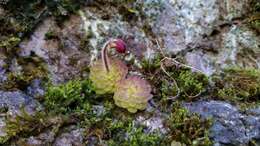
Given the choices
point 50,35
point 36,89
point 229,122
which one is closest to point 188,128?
point 229,122

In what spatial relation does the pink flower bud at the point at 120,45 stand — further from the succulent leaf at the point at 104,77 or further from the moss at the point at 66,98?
the moss at the point at 66,98

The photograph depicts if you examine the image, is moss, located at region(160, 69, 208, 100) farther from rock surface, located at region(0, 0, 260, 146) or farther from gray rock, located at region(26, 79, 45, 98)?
gray rock, located at region(26, 79, 45, 98)

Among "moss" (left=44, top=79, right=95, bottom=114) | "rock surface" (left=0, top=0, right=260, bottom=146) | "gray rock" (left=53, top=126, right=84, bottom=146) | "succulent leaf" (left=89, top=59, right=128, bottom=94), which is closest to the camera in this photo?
"gray rock" (left=53, top=126, right=84, bottom=146)

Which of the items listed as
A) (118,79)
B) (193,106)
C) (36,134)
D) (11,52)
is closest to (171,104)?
(193,106)

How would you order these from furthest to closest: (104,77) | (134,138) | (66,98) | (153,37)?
1. (153,37)
2. (104,77)
3. (66,98)
4. (134,138)

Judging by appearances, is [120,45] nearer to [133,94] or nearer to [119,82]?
[119,82]

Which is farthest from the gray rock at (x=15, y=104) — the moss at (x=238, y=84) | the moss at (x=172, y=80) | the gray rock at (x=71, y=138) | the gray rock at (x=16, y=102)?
the moss at (x=238, y=84)

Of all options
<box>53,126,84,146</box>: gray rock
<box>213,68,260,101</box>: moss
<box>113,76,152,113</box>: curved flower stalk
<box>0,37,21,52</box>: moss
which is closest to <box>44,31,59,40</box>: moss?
<box>0,37,21,52</box>: moss
